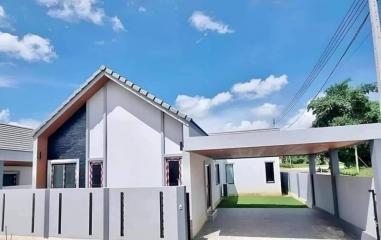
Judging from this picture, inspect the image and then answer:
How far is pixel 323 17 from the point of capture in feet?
46.6

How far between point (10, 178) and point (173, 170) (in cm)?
1391

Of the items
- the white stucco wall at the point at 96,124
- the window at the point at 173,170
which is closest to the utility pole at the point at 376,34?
the window at the point at 173,170

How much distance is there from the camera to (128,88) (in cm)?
1283

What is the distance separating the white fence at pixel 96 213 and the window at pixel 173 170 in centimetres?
203

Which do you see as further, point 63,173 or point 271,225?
point 63,173

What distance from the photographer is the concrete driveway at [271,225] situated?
11.4 metres

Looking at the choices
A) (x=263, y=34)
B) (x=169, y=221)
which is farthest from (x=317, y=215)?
(x=263, y=34)

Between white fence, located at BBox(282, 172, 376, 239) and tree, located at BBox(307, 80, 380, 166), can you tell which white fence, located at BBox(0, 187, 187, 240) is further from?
tree, located at BBox(307, 80, 380, 166)

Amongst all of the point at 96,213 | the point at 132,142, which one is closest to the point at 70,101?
the point at 132,142

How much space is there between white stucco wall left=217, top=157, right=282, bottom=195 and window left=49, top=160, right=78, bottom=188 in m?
13.7

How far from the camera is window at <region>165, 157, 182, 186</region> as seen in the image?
40.4ft

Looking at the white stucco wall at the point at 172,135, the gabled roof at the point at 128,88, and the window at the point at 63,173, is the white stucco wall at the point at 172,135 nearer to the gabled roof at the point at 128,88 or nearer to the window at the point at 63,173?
the gabled roof at the point at 128,88

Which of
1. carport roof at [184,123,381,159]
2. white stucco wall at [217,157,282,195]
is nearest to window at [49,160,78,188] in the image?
carport roof at [184,123,381,159]

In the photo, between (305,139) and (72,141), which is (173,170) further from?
(305,139)
